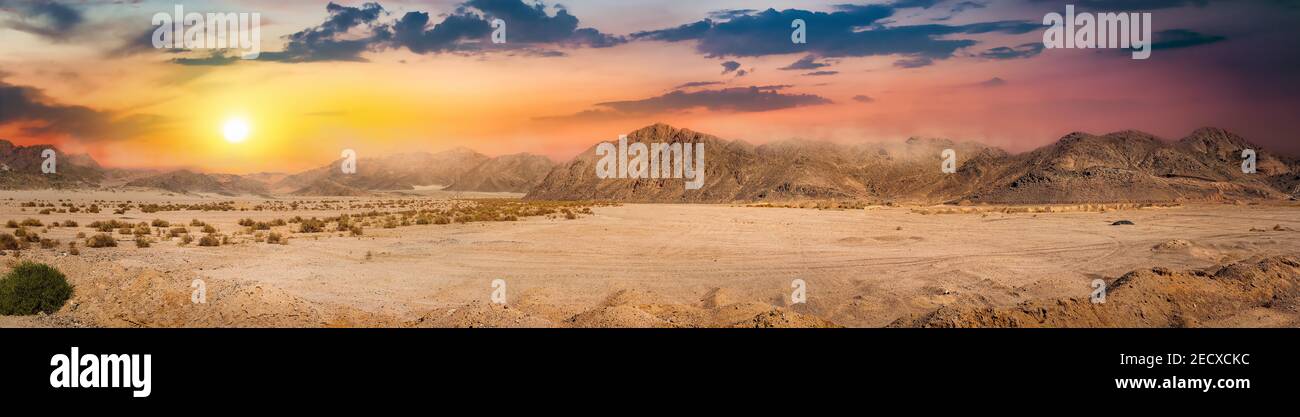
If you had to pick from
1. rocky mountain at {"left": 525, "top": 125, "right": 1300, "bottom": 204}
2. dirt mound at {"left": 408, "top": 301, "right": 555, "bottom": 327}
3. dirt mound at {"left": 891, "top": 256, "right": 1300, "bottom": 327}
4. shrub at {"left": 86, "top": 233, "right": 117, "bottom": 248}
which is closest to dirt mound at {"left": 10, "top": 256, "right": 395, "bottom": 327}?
dirt mound at {"left": 408, "top": 301, "right": 555, "bottom": 327}

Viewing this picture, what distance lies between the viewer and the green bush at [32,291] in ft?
41.5

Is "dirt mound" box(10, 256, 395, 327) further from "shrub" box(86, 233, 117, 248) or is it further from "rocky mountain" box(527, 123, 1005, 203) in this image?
"rocky mountain" box(527, 123, 1005, 203)

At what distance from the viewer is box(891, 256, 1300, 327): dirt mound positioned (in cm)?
1136

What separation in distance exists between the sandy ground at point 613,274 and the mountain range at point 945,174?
6272 centimetres

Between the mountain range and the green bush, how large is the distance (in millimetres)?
94354

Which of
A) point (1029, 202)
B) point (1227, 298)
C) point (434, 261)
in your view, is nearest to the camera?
point (1227, 298)

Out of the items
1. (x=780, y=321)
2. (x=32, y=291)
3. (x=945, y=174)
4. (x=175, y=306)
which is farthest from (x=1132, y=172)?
(x=32, y=291)

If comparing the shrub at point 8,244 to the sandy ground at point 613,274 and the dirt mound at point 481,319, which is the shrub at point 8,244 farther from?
the dirt mound at point 481,319

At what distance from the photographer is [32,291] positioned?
13.1 metres

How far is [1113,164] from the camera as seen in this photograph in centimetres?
9950

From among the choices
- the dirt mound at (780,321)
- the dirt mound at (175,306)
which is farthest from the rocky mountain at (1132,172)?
the dirt mound at (175,306)
